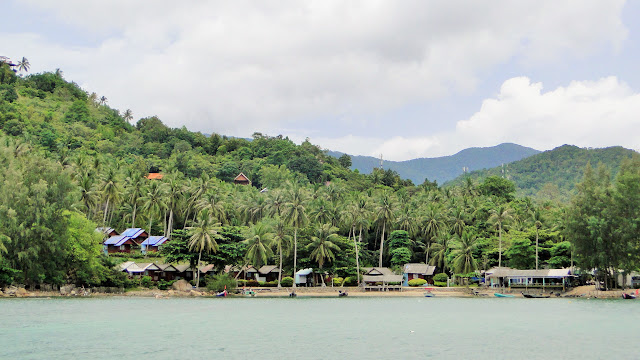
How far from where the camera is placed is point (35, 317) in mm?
41219

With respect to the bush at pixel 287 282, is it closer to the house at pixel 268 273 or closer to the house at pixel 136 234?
the house at pixel 268 273

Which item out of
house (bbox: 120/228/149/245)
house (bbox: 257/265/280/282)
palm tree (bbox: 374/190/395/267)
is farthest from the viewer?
palm tree (bbox: 374/190/395/267)

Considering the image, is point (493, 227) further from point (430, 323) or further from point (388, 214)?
point (430, 323)

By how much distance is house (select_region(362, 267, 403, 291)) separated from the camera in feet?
275

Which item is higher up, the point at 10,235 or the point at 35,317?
the point at 10,235

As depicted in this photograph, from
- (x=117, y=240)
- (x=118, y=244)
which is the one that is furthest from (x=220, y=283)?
(x=117, y=240)

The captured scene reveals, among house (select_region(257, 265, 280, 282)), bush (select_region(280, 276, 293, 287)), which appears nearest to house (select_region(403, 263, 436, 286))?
bush (select_region(280, 276, 293, 287))

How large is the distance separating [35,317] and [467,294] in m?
54.0

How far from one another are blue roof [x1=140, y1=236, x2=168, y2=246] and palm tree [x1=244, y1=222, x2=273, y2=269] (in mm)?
17451

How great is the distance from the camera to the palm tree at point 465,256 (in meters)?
80.3

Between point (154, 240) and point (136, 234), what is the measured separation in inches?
Answer: 110

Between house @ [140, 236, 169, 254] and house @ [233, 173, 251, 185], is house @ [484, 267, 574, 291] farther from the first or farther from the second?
house @ [233, 173, 251, 185]

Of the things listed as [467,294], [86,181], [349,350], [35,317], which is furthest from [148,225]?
[349,350]

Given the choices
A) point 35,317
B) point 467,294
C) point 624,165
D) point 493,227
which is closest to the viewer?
point 35,317
